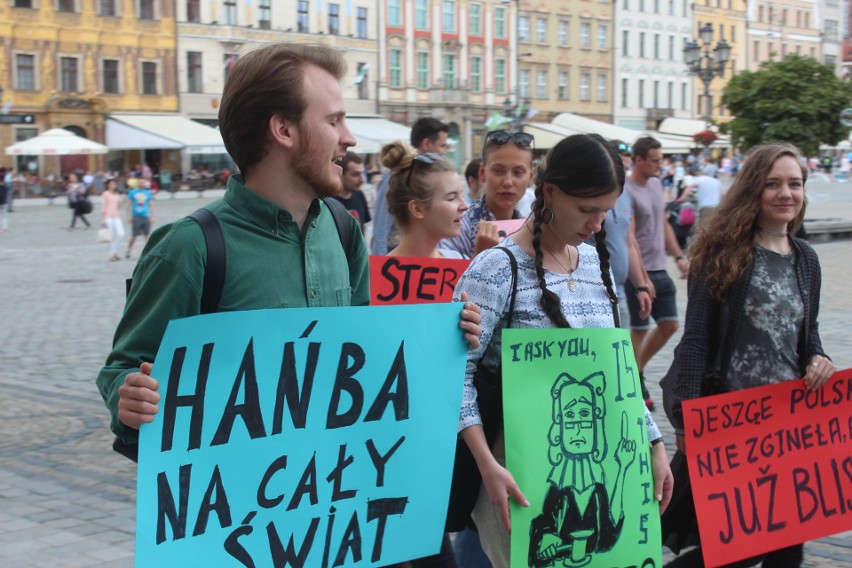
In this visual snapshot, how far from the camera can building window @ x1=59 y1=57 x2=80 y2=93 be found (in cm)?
4769

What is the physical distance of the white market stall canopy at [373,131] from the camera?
5234 cm

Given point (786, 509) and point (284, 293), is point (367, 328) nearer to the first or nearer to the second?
point (284, 293)

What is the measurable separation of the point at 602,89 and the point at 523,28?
27.6ft

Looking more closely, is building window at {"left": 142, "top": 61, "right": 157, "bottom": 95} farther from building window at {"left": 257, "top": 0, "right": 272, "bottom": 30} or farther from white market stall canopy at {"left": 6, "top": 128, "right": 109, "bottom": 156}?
white market stall canopy at {"left": 6, "top": 128, "right": 109, "bottom": 156}

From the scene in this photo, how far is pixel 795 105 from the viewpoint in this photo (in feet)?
72.6

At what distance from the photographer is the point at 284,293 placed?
2.56m

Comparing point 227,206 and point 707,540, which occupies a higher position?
point 227,206

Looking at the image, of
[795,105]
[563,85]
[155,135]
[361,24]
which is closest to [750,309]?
[795,105]

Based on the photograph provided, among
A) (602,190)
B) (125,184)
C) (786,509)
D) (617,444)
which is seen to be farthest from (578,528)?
(125,184)

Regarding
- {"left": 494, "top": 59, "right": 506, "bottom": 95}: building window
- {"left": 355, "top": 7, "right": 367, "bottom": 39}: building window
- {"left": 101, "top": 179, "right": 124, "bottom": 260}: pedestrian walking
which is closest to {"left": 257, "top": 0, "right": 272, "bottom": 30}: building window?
{"left": 355, "top": 7, "right": 367, "bottom": 39}: building window

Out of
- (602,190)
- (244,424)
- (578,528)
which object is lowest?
(578,528)

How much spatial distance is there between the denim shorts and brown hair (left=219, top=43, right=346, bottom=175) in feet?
16.9

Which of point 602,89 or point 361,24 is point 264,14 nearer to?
point 361,24

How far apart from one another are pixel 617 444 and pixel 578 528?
0.26 metres
